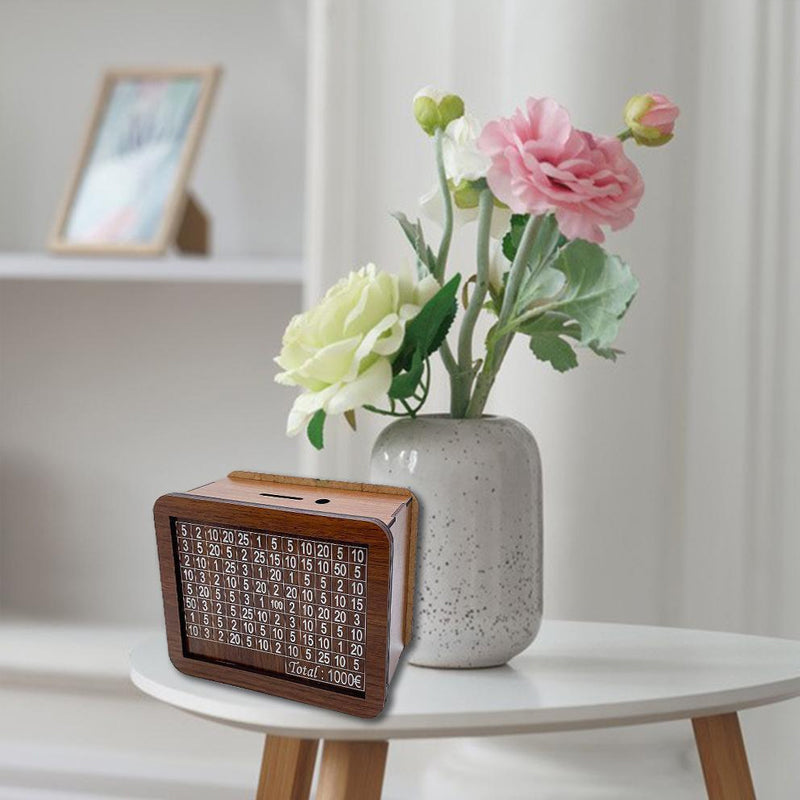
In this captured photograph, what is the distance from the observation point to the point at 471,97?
57.4 inches

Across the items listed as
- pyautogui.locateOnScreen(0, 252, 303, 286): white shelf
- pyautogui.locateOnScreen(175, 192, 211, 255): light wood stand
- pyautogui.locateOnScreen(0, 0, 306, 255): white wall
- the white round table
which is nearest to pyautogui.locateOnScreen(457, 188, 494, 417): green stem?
the white round table

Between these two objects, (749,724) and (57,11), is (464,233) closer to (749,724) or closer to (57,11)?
(749,724)

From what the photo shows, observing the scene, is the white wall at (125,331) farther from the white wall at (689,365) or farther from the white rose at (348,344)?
the white rose at (348,344)

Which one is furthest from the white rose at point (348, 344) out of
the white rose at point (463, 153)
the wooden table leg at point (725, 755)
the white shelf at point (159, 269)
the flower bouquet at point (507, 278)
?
the white shelf at point (159, 269)

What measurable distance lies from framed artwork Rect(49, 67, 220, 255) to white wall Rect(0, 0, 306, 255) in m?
0.10

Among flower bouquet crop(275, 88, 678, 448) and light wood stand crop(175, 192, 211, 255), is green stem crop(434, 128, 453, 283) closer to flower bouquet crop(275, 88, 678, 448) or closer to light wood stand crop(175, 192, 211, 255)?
flower bouquet crop(275, 88, 678, 448)

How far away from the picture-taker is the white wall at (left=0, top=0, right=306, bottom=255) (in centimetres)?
192

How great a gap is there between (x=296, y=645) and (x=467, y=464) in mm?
194

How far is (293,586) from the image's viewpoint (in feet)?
2.68

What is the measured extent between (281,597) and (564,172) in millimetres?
337

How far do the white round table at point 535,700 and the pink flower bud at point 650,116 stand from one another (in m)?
0.39

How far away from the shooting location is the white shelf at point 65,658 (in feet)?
5.58

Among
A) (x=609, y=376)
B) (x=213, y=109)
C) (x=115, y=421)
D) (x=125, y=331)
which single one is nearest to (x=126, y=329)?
(x=125, y=331)

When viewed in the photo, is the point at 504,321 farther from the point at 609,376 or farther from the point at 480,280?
the point at 609,376
